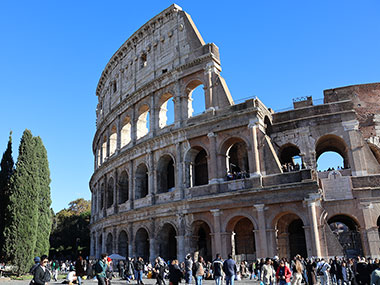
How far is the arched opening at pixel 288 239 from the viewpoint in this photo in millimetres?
20062

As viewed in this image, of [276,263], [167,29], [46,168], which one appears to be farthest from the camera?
[167,29]

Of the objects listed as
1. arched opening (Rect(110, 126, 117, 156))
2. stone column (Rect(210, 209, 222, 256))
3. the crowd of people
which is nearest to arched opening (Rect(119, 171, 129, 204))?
arched opening (Rect(110, 126, 117, 156))

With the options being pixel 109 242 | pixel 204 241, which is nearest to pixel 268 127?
pixel 204 241

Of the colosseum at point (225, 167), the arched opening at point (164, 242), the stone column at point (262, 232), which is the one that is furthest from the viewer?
the arched opening at point (164, 242)

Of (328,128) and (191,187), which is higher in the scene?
(328,128)

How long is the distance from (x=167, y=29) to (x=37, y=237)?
1661cm

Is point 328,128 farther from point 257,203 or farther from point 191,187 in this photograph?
point 191,187

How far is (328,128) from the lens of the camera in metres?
21.5

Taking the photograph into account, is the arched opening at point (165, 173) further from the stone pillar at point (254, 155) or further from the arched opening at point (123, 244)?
the stone pillar at point (254, 155)

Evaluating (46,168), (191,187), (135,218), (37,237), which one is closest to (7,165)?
(46,168)

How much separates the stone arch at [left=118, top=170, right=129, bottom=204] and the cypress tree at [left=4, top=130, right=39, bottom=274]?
7.83 meters

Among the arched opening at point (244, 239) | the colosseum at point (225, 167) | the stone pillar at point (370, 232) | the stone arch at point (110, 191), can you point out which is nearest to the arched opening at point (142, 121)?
the colosseum at point (225, 167)

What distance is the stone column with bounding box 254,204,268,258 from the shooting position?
18330mm

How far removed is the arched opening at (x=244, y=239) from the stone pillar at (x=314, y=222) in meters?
4.23
